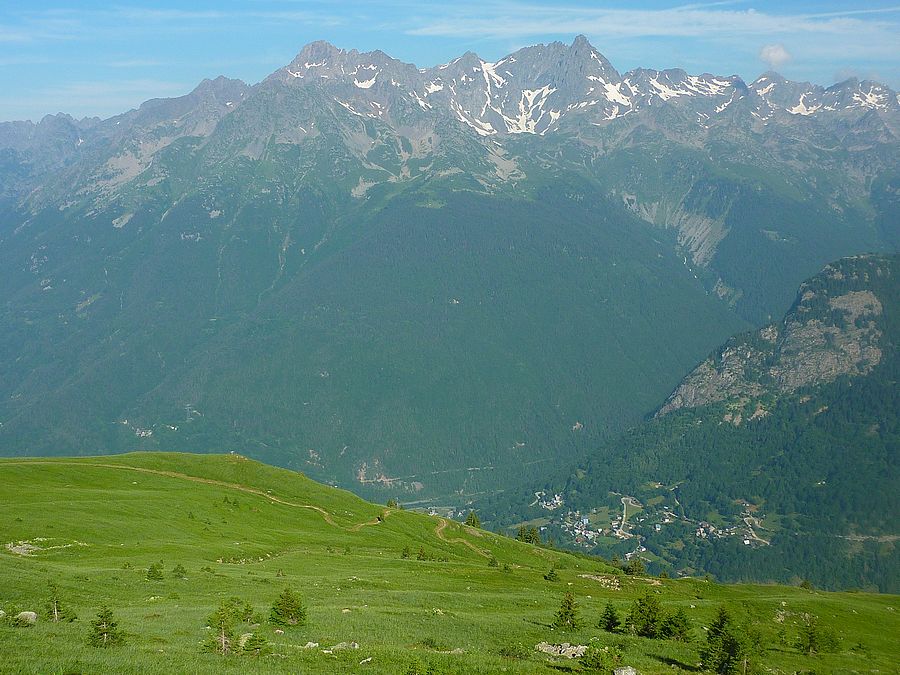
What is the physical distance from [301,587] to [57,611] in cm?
2977

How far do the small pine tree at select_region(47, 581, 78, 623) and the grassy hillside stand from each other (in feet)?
2.25

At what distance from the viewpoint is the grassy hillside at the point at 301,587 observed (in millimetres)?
50344

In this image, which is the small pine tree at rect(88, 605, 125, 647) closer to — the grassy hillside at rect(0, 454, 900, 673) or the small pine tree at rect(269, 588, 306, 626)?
the grassy hillside at rect(0, 454, 900, 673)

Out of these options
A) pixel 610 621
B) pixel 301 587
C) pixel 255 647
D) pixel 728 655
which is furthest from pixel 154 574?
pixel 728 655

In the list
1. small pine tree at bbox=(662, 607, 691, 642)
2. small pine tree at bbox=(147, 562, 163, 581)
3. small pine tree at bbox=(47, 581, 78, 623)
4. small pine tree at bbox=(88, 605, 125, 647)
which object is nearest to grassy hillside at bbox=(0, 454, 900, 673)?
small pine tree at bbox=(47, 581, 78, 623)

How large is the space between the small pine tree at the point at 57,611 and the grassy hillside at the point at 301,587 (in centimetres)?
68

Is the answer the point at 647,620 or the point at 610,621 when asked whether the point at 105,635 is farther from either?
the point at 647,620

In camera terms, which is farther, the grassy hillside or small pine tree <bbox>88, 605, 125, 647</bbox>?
the grassy hillside

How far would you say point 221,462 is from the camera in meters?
189

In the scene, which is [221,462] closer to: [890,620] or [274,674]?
[890,620]

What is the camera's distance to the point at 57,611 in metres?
56.9

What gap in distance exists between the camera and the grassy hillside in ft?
165

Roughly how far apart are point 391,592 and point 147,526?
52929 millimetres

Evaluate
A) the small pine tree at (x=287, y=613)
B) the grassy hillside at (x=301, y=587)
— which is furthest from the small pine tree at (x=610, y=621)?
the small pine tree at (x=287, y=613)
